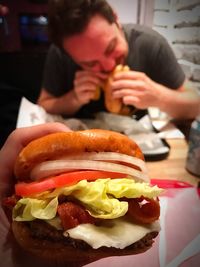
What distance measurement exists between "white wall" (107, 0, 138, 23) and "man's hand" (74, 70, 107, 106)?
0.41 meters

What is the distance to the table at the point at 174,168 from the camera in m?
1.20

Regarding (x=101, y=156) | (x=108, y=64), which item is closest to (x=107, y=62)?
(x=108, y=64)

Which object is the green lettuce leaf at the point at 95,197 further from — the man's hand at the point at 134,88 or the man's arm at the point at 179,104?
the man's arm at the point at 179,104

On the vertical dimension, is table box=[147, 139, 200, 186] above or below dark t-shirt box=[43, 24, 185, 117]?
below

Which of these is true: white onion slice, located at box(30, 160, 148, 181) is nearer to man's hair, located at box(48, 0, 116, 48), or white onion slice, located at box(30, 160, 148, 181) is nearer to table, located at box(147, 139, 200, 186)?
table, located at box(147, 139, 200, 186)

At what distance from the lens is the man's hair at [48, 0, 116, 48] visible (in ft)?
4.71

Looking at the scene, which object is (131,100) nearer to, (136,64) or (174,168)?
(136,64)

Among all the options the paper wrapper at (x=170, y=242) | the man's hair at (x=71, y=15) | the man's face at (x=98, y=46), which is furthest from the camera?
the man's face at (x=98, y=46)

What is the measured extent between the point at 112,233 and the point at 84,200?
95 mm

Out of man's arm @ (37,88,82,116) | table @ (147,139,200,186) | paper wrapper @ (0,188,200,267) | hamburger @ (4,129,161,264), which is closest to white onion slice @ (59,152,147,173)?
hamburger @ (4,129,161,264)

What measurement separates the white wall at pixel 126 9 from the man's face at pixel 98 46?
0.19 m

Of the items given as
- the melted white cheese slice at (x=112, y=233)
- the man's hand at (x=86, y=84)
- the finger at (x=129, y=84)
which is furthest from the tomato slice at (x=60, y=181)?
the man's hand at (x=86, y=84)

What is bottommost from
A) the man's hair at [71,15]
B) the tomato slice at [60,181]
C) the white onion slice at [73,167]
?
the tomato slice at [60,181]

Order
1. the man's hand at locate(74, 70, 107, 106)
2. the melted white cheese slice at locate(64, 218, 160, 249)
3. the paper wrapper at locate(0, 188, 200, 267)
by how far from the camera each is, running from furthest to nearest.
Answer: the man's hand at locate(74, 70, 107, 106) → the paper wrapper at locate(0, 188, 200, 267) → the melted white cheese slice at locate(64, 218, 160, 249)
